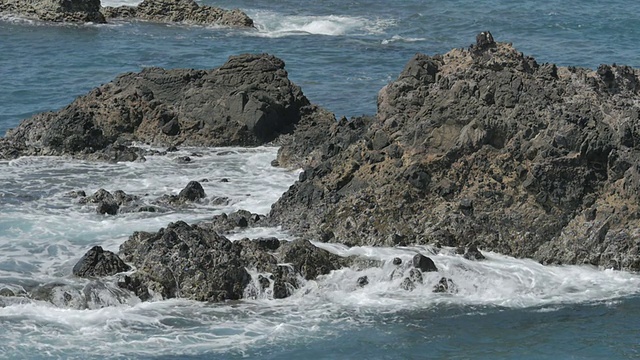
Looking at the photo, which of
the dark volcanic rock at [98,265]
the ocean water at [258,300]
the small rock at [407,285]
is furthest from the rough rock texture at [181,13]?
the small rock at [407,285]

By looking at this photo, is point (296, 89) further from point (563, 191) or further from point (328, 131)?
point (563, 191)

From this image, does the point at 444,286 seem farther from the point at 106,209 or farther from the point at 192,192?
the point at 106,209

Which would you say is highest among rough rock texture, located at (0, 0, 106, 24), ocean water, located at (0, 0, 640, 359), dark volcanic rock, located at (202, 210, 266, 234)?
rough rock texture, located at (0, 0, 106, 24)

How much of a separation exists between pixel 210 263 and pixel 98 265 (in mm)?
2016

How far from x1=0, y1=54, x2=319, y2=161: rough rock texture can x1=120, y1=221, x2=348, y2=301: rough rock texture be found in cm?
924

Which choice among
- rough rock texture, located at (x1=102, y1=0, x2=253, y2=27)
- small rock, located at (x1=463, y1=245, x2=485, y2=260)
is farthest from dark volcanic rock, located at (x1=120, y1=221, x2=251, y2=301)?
rough rock texture, located at (x1=102, y1=0, x2=253, y2=27)

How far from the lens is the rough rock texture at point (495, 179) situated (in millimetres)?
24109

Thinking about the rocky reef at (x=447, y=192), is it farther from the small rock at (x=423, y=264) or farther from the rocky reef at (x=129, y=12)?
the rocky reef at (x=129, y=12)

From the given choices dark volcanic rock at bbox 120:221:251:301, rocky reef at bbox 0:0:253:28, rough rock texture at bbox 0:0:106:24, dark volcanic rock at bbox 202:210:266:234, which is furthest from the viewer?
rocky reef at bbox 0:0:253:28

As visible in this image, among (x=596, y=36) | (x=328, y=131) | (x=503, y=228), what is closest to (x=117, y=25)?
(x=596, y=36)

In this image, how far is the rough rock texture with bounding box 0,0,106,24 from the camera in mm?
53553

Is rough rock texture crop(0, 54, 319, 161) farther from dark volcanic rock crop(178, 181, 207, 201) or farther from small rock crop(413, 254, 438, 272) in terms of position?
small rock crop(413, 254, 438, 272)

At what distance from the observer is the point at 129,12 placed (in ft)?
184

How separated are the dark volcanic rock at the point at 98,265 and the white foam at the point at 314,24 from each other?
2983cm
